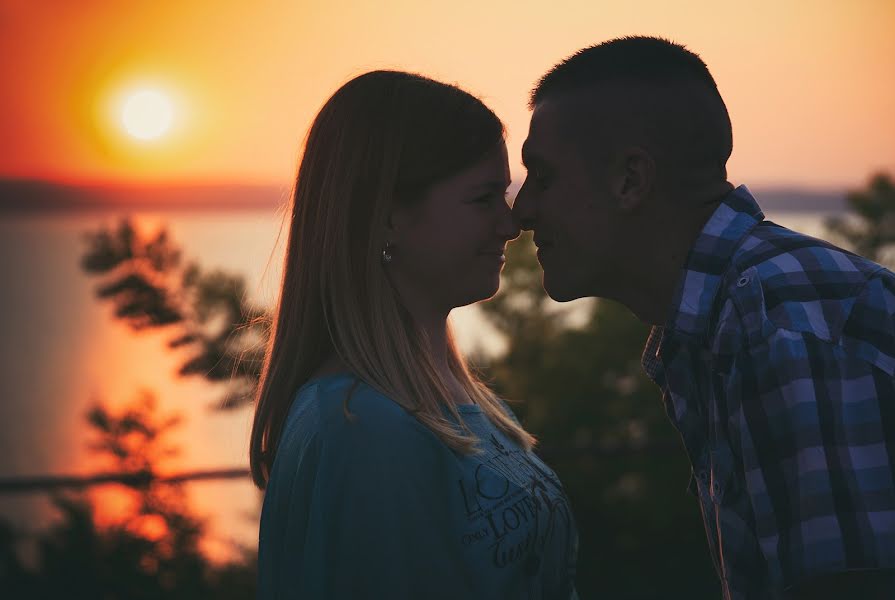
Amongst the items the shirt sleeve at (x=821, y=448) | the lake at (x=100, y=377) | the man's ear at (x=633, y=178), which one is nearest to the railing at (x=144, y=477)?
the lake at (x=100, y=377)

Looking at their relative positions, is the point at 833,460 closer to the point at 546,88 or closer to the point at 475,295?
the point at 475,295

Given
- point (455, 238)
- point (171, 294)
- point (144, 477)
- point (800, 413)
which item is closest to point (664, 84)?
point (455, 238)

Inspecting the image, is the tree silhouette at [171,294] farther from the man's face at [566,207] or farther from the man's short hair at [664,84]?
the man's short hair at [664,84]

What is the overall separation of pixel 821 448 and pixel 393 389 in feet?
3.36

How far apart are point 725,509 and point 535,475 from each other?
603mm

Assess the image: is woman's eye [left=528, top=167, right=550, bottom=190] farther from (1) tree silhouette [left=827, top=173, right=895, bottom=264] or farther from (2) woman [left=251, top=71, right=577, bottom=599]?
(1) tree silhouette [left=827, top=173, right=895, bottom=264]

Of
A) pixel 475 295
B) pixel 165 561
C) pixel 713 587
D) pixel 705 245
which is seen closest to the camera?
pixel 705 245

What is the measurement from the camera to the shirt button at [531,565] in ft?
7.64

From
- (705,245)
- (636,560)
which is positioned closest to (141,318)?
(636,560)

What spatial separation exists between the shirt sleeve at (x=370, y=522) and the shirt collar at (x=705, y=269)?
0.74m

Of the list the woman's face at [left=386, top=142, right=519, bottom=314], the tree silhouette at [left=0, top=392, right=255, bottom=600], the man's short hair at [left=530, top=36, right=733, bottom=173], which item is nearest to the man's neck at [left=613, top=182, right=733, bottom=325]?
the man's short hair at [left=530, top=36, right=733, bottom=173]

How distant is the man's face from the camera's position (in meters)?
2.53

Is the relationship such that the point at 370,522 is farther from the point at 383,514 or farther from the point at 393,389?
the point at 393,389

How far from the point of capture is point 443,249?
2494 millimetres
